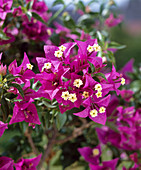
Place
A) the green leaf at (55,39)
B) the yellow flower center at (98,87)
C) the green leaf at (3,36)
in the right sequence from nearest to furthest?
the yellow flower center at (98,87) < the green leaf at (3,36) < the green leaf at (55,39)

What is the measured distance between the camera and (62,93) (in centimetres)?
47

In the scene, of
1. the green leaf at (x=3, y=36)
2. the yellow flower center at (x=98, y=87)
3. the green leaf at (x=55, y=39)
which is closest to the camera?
the yellow flower center at (x=98, y=87)

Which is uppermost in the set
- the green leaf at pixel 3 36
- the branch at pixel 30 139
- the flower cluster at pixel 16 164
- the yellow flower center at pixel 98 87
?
the green leaf at pixel 3 36

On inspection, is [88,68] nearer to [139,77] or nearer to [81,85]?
[81,85]

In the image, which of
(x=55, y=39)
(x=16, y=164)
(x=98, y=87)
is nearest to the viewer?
(x=98, y=87)

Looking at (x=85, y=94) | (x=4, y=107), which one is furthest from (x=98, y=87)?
(x=4, y=107)

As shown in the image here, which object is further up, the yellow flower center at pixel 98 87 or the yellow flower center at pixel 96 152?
the yellow flower center at pixel 98 87

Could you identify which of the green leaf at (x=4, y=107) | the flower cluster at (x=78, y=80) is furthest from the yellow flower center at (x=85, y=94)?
the green leaf at (x=4, y=107)

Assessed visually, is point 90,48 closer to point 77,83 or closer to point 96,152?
point 77,83

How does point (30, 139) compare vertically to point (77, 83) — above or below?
below

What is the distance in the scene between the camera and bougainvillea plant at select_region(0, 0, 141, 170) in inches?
19.1

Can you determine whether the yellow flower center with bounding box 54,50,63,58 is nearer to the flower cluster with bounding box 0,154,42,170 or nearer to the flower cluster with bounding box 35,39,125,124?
the flower cluster with bounding box 35,39,125,124

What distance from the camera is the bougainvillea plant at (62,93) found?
484 millimetres

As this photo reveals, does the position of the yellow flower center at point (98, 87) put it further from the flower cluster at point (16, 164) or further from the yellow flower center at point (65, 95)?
the flower cluster at point (16, 164)
